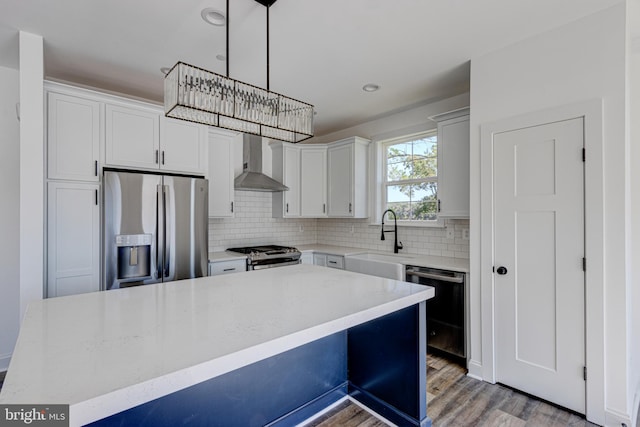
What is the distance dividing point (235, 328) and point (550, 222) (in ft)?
7.45

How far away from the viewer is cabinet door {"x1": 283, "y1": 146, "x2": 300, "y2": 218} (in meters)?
4.62

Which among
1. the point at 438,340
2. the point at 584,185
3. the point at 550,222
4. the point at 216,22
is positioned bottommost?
the point at 438,340

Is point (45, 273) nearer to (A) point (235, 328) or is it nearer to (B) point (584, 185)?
(A) point (235, 328)

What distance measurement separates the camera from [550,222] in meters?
2.32

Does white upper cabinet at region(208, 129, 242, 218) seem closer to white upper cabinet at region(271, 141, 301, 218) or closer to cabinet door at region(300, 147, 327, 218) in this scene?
white upper cabinet at region(271, 141, 301, 218)

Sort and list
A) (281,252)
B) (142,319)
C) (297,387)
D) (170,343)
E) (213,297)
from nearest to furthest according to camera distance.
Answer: (170,343), (142,319), (213,297), (297,387), (281,252)

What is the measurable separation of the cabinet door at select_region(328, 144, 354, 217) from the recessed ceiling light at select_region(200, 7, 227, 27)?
8.03ft

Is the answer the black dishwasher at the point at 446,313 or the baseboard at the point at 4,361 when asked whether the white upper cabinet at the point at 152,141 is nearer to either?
the baseboard at the point at 4,361

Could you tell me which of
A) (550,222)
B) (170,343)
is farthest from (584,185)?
(170,343)

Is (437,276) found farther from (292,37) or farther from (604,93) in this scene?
(292,37)

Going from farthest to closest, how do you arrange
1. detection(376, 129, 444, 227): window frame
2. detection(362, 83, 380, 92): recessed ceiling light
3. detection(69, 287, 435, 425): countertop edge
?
detection(376, 129, 444, 227): window frame
detection(362, 83, 380, 92): recessed ceiling light
detection(69, 287, 435, 425): countertop edge

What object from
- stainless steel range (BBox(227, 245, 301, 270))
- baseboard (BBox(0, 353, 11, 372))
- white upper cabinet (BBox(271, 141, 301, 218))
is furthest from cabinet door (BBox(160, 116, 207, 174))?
baseboard (BBox(0, 353, 11, 372))

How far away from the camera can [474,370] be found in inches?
107

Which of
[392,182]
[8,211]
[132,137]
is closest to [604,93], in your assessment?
[392,182]
